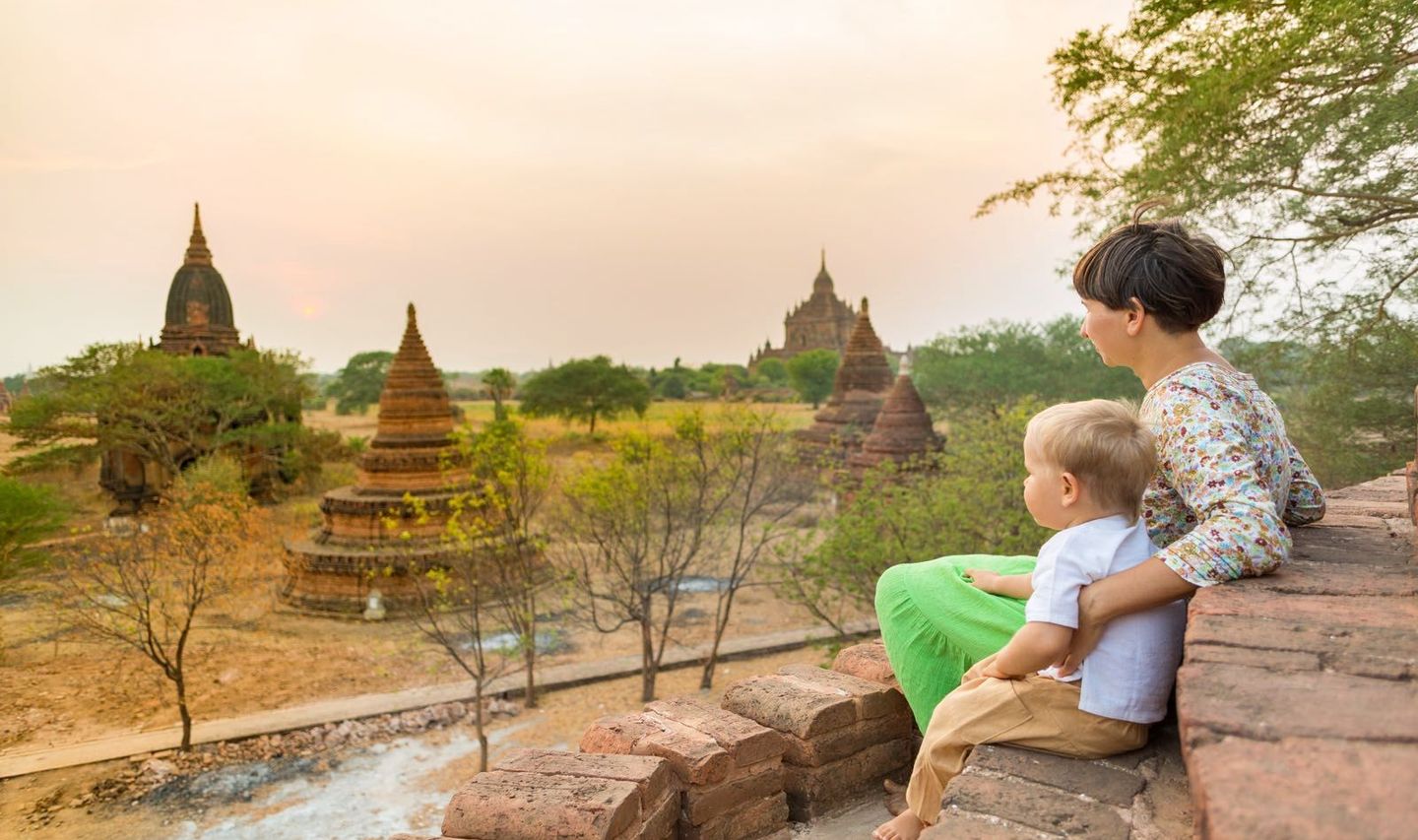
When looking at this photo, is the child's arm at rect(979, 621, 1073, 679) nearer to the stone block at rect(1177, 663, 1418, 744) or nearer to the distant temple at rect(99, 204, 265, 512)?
the stone block at rect(1177, 663, 1418, 744)

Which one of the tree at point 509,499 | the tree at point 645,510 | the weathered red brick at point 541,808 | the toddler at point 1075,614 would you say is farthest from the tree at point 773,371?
the toddler at point 1075,614

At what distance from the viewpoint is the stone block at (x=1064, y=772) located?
1987 mm

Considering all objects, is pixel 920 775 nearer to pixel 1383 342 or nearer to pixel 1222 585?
pixel 1222 585

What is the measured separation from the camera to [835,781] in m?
3.24

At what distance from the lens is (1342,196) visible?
8492mm

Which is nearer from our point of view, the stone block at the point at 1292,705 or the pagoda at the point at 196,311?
the stone block at the point at 1292,705

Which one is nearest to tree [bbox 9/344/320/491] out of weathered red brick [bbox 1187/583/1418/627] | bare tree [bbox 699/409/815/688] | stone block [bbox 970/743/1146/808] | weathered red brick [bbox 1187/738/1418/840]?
bare tree [bbox 699/409/815/688]

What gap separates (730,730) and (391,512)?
15.1m

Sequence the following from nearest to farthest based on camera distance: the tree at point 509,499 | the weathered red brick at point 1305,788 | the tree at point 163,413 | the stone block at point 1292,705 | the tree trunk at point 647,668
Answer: the weathered red brick at point 1305,788 < the stone block at point 1292,705 < the tree trunk at point 647,668 < the tree at point 509,499 < the tree at point 163,413

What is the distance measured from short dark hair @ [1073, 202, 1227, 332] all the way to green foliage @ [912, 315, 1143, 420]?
2407 centimetres

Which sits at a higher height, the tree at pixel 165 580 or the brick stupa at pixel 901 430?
the brick stupa at pixel 901 430

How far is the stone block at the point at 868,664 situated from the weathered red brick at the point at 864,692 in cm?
5

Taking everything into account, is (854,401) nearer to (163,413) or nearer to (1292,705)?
(163,413)

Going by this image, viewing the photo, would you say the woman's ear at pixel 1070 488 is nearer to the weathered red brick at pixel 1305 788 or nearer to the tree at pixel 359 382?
the weathered red brick at pixel 1305 788
